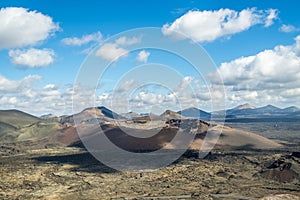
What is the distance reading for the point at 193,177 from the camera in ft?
281

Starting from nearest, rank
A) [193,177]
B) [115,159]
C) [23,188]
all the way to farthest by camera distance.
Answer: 1. [23,188]
2. [193,177]
3. [115,159]

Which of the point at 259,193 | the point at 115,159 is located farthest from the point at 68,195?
the point at 115,159

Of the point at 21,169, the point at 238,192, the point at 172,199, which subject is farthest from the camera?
the point at 21,169

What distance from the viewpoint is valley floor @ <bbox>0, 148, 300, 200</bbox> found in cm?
6988

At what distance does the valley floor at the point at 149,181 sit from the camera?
69.9 meters

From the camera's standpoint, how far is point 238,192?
69688 millimetres

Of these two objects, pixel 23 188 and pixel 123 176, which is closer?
pixel 23 188

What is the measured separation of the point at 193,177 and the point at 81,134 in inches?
4651

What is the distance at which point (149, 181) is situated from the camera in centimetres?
8238

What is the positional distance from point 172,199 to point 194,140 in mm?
84163

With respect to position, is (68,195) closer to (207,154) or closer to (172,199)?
(172,199)

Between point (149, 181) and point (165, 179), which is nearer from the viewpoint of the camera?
point (149, 181)

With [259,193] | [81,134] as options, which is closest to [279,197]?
[259,193]

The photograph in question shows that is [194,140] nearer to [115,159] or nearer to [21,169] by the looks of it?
[115,159]
